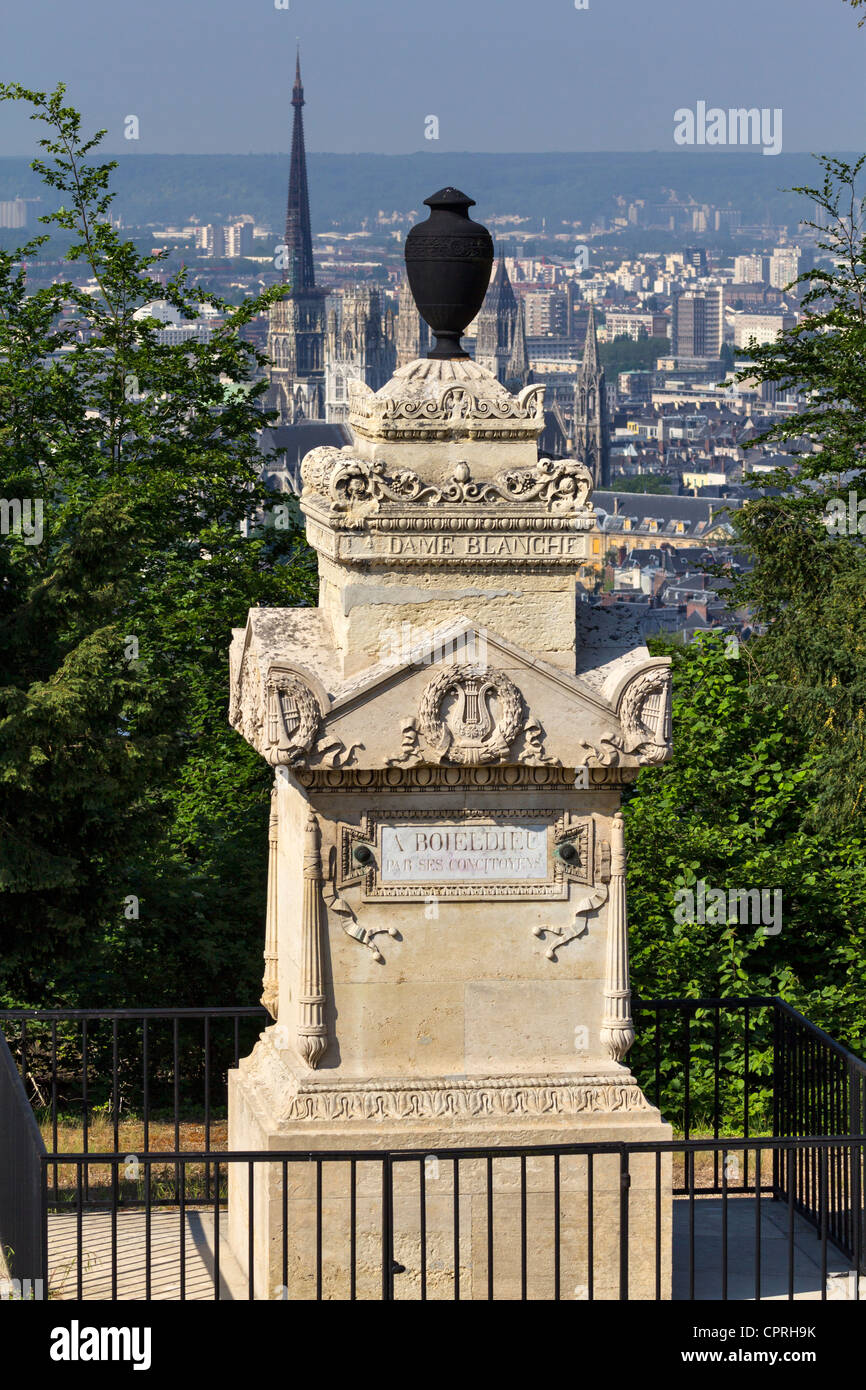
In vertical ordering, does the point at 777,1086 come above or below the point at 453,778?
below

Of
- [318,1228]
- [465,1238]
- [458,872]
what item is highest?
[458,872]

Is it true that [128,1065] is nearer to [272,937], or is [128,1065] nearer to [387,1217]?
[272,937]

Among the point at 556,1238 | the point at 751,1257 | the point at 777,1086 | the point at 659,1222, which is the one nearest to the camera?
the point at 556,1238

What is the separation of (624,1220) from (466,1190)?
79 centimetres

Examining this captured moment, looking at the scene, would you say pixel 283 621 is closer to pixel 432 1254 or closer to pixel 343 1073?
pixel 343 1073

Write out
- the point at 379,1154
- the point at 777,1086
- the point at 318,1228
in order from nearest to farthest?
1. the point at 379,1154
2. the point at 318,1228
3. the point at 777,1086

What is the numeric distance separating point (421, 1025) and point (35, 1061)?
7653mm

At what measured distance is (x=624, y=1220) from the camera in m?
7.60

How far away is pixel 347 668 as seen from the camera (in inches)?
326

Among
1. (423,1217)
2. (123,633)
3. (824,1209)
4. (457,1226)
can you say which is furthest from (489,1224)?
(123,633)

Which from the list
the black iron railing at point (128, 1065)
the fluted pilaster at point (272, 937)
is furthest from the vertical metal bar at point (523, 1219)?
the black iron railing at point (128, 1065)

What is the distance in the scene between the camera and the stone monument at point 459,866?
812 centimetres

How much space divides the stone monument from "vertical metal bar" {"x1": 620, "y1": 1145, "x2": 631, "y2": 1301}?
31 centimetres

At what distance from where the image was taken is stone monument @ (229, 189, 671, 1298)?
812cm
